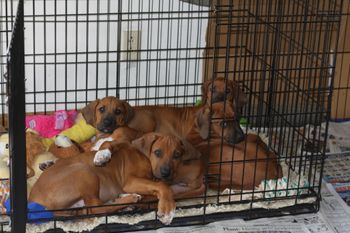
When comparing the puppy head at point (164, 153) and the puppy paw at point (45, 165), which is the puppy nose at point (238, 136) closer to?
the puppy head at point (164, 153)

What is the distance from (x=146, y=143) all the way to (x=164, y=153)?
0.10 m

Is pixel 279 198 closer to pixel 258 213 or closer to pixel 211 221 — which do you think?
pixel 258 213

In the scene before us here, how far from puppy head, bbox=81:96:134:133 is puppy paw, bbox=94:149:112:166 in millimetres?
422

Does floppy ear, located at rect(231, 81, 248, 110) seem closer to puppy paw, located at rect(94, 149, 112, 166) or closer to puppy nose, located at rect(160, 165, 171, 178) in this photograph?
puppy nose, located at rect(160, 165, 171, 178)

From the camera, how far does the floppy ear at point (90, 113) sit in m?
3.62

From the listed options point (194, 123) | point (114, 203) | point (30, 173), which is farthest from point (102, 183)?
point (194, 123)

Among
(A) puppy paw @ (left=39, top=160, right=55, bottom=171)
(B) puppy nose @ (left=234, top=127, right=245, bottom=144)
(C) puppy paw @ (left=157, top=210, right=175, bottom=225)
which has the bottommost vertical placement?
(C) puppy paw @ (left=157, top=210, right=175, bottom=225)

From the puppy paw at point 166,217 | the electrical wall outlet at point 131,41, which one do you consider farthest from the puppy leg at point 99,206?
the electrical wall outlet at point 131,41

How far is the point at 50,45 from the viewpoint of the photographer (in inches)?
166

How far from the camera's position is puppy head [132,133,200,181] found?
3.19 metres

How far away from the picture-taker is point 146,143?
3.25 meters

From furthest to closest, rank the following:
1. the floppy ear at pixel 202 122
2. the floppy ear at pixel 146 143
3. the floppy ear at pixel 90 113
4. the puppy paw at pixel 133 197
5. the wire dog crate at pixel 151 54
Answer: the wire dog crate at pixel 151 54
the floppy ear at pixel 90 113
the floppy ear at pixel 202 122
the floppy ear at pixel 146 143
the puppy paw at pixel 133 197

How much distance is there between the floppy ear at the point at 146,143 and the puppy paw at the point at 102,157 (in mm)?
160

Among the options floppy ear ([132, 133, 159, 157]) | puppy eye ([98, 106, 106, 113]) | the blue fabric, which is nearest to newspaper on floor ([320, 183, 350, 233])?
floppy ear ([132, 133, 159, 157])
